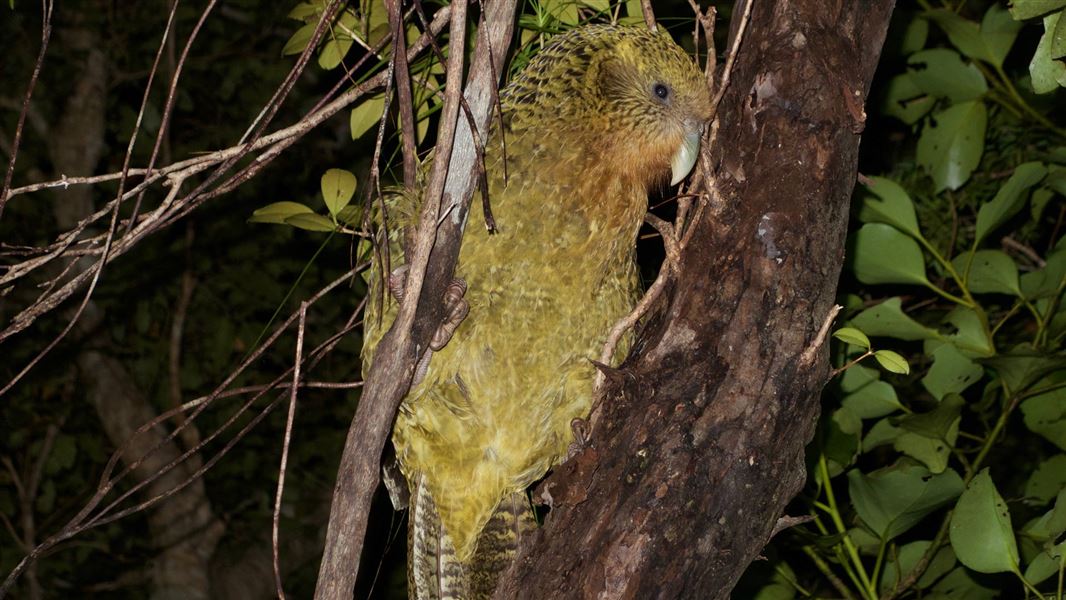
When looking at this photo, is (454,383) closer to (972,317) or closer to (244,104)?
(972,317)

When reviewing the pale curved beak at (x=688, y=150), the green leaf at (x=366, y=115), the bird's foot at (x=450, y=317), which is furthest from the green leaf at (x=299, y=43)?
the pale curved beak at (x=688, y=150)

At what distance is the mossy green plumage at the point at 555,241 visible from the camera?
2.04m

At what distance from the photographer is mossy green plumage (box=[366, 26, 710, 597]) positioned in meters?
2.04

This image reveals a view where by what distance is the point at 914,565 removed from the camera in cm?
247

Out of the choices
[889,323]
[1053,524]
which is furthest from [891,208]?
[1053,524]

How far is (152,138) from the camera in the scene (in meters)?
4.49

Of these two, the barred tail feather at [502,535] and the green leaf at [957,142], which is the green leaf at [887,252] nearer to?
the green leaf at [957,142]

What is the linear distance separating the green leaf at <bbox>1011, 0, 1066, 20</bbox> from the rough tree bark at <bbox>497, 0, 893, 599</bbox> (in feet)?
0.83

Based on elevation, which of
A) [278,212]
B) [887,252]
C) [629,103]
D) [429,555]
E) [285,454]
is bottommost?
[429,555]

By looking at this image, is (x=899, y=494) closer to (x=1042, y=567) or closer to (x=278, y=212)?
(x=1042, y=567)

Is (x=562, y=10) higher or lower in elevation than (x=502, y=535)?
higher

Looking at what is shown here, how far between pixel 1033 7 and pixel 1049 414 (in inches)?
41.0

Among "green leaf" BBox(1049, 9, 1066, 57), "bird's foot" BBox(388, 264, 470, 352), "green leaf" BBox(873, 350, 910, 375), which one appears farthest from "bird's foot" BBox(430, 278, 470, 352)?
"green leaf" BBox(1049, 9, 1066, 57)

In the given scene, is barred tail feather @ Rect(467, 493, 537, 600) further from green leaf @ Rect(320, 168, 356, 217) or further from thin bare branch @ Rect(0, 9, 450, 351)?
thin bare branch @ Rect(0, 9, 450, 351)
